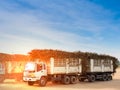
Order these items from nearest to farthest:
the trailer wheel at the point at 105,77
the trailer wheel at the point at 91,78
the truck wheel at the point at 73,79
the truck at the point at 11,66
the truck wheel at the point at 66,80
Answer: the truck wheel at the point at 66,80 < the truck wheel at the point at 73,79 < the truck at the point at 11,66 < the trailer wheel at the point at 91,78 < the trailer wheel at the point at 105,77

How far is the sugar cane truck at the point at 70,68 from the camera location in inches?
1250

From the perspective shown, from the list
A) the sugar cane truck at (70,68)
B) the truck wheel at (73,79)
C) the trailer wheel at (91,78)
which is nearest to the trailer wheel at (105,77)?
the sugar cane truck at (70,68)

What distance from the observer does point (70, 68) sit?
36500 mm

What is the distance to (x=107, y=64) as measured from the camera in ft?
145

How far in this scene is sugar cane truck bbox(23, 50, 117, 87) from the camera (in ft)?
104

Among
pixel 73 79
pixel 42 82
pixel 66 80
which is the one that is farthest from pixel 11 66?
pixel 42 82

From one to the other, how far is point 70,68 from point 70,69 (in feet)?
0.40

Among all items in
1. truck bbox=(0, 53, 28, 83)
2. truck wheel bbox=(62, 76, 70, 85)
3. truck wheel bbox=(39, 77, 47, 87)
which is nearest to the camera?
truck wheel bbox=(39, 77, 47, 87)

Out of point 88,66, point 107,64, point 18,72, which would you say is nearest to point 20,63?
point 18,72

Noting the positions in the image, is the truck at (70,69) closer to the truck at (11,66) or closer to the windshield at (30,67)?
the windshield at (30,67)

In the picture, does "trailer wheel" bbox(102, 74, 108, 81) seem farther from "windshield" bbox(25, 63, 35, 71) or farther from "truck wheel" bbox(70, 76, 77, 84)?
"windshield" bbox(25, 63, 35, 71)

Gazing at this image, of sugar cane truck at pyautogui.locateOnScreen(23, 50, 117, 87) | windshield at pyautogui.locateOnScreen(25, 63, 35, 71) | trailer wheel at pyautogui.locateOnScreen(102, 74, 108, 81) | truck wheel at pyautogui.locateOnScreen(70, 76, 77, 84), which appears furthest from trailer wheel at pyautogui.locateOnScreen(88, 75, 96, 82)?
windshield at pyautogui.locateOnScreen(25, 63, 35, 71)

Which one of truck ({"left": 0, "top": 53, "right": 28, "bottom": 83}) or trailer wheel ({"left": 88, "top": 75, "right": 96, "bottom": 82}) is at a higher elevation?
truck ({"left": 0, "top": 53, "right": 28, "bottom": 83})

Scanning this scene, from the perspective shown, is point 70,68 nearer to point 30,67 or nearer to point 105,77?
point 30,67
